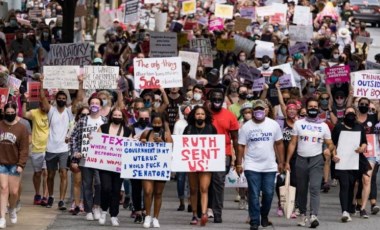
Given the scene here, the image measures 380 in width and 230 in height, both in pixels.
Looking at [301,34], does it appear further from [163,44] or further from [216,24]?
[163,44]

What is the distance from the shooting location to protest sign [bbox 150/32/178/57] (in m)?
28.3

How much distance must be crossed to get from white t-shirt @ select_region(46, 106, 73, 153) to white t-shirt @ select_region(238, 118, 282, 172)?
2.90m

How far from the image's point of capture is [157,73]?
928 inches

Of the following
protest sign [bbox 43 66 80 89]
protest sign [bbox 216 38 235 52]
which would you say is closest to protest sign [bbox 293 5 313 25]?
protest sign [bbox 216 38 235 52]

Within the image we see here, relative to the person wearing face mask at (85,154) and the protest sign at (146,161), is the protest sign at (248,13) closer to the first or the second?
the person wearing face mask at (85,154)

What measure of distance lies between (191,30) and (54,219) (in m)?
20.0

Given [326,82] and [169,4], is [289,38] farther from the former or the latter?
[169,4]

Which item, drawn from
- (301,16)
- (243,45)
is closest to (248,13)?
(301,16)

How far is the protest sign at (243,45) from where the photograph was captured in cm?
3317

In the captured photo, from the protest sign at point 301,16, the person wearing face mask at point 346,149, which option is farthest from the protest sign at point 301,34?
the person wearing face mask at point 346,149

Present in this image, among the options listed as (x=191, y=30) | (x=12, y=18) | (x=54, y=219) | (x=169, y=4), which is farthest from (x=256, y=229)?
(x=169, y=4)

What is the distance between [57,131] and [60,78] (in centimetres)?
183

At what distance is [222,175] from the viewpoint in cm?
1923

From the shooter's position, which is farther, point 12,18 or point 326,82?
point 12,18
